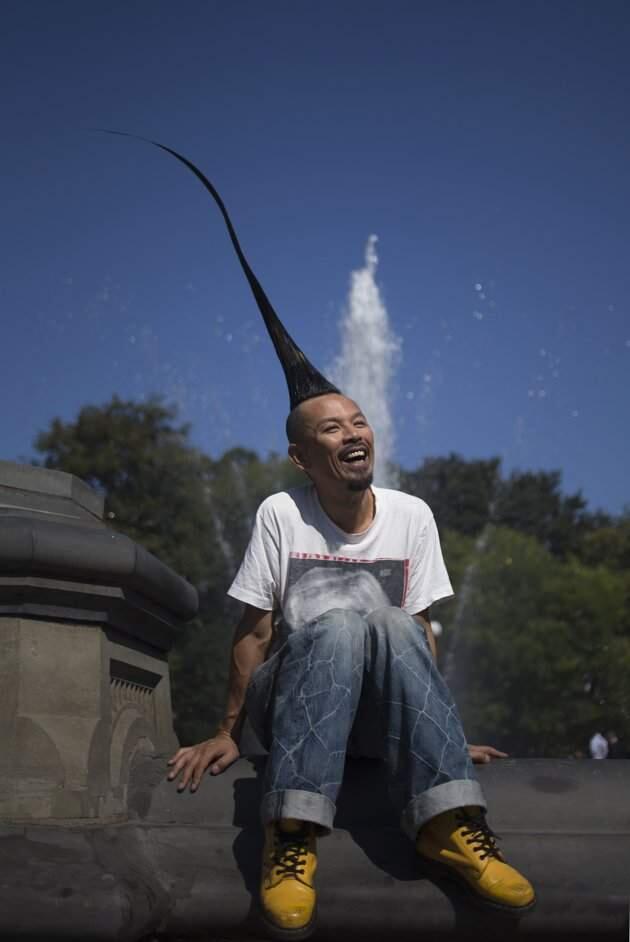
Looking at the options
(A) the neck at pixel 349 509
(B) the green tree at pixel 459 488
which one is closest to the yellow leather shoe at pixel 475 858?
(A) the neck at pixel 349 509

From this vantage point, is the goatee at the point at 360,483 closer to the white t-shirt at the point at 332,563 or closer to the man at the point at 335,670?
the man at the point at 335,670

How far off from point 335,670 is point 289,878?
0.51 metres

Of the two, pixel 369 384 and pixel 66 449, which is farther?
pixel 66 449

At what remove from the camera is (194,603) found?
12.9 feet

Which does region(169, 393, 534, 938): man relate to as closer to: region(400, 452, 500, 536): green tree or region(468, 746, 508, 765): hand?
region(468, 746, 508, 765): hand

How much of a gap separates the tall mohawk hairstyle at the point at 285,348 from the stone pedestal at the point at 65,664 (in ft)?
2.38

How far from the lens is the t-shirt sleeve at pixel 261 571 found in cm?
327

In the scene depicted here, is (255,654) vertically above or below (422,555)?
below

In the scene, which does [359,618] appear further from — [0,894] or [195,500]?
[195,500]

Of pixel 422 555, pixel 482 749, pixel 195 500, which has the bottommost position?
pixel 482 749

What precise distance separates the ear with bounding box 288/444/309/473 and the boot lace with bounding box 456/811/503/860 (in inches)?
47.9

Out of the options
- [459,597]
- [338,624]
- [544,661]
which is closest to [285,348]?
[338,624]

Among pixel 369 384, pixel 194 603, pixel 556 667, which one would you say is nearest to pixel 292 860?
pixel 194 603

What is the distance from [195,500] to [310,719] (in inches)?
969
